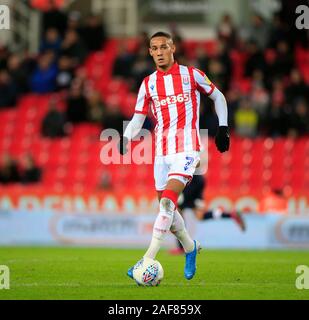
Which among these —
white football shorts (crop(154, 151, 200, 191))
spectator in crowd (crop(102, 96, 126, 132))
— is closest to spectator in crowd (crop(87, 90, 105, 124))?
spectator in crowd (crop(102, 96, 126, 132))

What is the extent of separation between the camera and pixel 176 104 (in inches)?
403

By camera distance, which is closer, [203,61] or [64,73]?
[203,61]

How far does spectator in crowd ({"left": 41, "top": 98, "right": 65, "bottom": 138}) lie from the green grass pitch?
6329 mm

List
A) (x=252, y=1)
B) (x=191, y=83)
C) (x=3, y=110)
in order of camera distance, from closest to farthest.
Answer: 1. (x=191, y=83)
2. (x=3, y=110)
3. (x=252, y=1)

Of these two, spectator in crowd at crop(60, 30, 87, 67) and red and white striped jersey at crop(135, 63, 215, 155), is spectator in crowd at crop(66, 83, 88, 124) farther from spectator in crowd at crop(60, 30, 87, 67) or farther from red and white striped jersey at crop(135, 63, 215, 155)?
red and white striped jersey at crop(135, 63, 215, 155)

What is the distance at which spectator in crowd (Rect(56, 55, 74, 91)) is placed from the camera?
22.7 metres

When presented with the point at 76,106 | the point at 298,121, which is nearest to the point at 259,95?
the point at 298,121

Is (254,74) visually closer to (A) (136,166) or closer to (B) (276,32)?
(B) (276,32)

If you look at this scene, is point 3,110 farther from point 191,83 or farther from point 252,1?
point 191,83

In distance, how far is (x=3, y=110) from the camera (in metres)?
22.9

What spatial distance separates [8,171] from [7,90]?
290 centimetres

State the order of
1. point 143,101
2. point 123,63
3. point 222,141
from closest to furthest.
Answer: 1. point 222,141
2. point 143,101
3. point 123,63

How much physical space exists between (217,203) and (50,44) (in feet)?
23.2

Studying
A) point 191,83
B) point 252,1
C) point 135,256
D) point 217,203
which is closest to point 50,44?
point 252,1
